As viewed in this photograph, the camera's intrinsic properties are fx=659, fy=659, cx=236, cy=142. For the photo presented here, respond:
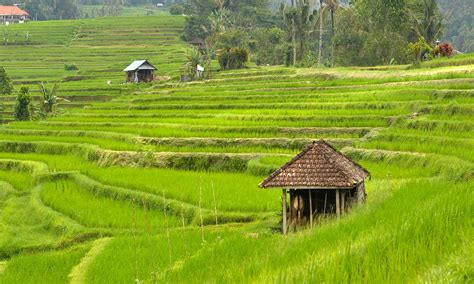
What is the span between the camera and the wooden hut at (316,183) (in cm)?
1252

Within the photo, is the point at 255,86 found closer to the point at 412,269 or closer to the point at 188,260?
the point at 188,260

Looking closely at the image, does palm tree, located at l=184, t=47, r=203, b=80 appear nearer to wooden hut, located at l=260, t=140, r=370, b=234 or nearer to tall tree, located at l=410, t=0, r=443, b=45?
tall tree, located at l=410, t=0, r=443, b=45

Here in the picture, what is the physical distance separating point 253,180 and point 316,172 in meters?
4.92

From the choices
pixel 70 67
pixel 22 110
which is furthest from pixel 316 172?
pixel 70 67

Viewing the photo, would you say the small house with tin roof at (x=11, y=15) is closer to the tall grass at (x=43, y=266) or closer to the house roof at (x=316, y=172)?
the tall grass at (x=43, y=266)

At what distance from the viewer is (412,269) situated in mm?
4988

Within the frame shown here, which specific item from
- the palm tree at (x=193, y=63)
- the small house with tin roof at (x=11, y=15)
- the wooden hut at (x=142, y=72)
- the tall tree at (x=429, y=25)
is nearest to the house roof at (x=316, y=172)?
the tall tree at (x=429, y=25)

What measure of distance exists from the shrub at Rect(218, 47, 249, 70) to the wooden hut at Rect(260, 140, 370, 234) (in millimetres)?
30818

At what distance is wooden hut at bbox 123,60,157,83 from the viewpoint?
45.9m

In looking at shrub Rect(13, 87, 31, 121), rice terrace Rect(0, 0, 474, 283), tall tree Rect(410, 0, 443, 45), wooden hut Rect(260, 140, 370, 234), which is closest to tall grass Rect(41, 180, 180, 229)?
rice terrace Rect(0, 0, 474, 283)

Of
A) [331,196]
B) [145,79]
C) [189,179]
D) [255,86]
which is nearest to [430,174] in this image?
[331,196]

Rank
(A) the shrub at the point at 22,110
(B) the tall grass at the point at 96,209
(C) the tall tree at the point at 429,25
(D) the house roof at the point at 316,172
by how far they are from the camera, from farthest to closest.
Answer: (C) the tall tree at the point at 429,25 < (A) the shrub at the point at 22,110 < (B) the tall grass at the point at 96,209 < (D) the house roof at the point at 316,172

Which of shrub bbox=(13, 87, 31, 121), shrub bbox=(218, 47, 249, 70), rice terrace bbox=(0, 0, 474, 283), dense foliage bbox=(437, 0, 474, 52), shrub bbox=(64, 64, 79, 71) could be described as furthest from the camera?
dense foliage bbox=(437, 0, 474, 52)

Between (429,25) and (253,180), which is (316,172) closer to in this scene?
(253,180)
